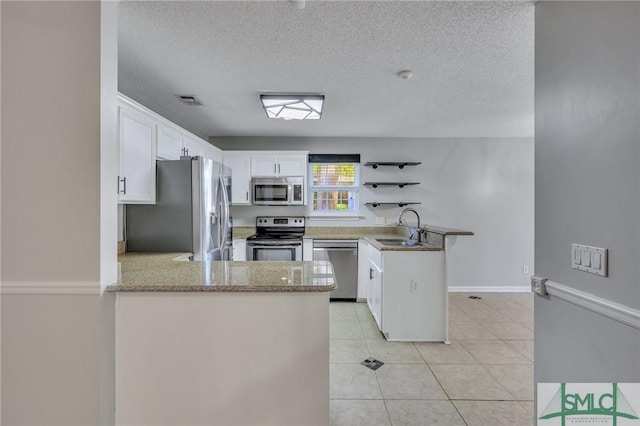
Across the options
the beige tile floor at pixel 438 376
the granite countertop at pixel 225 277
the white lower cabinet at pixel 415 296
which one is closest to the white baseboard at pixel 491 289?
the beige tile floor at pixel 438 376

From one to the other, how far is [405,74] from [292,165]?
2.13m

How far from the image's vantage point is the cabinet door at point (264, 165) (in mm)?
3922

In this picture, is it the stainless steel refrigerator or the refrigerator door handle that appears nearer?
the stainless steel refrigerator

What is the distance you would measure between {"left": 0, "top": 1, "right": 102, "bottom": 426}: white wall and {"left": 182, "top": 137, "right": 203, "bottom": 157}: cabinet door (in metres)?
1.45

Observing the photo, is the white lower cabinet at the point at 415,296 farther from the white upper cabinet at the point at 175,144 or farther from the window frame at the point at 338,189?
the white upper cabinet at the point at 175,144

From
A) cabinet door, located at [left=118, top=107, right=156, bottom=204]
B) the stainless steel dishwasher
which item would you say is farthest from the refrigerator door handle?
the stainless steel dishwasher

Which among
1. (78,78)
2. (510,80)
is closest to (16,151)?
(78,78)

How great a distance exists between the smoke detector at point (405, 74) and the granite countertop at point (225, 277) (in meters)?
1.59

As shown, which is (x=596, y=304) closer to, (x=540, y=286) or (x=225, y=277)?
(x=540, y=286)

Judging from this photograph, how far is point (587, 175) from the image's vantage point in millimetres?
1092

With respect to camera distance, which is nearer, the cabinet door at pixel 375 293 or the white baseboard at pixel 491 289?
the cabinet door at pixel 375 293

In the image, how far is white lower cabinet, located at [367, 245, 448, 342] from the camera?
8.57 ft

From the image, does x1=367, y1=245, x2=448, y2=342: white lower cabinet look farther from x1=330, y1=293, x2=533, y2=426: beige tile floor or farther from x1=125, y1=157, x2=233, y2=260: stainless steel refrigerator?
x1=125, y1=157, x2=233, y2=260: stainless steel refrigerator

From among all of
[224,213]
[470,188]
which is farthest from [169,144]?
[470,188]
